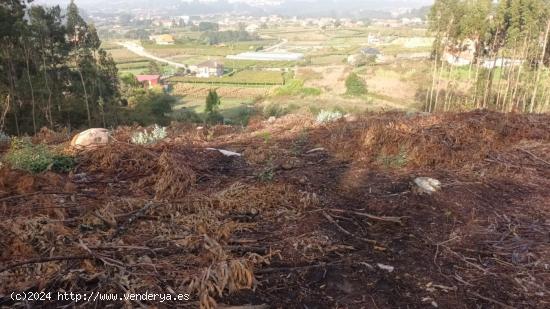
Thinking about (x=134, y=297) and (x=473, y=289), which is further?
(x=473, y=289)

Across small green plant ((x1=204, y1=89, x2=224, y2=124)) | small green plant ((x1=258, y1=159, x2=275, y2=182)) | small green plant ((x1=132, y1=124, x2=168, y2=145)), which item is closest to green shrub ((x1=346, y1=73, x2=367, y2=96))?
small green plant ((x1=204, y1=89, x2=224, y2=124))

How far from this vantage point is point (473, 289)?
9.45 feet

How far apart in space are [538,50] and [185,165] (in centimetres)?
1894

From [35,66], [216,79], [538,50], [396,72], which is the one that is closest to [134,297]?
[35,66]

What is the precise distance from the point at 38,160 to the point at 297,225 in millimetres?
3708

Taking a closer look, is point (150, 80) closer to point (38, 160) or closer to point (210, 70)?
point (210, 70)

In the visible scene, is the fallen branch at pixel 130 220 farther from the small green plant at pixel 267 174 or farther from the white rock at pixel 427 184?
the white rock at pixel 427 184

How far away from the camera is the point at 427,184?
446 cm

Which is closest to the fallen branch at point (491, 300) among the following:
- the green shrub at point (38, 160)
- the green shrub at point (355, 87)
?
the green shrub at point (38, 160)

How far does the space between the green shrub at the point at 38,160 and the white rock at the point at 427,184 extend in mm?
4417

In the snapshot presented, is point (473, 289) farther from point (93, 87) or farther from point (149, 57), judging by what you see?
point (149, 57)

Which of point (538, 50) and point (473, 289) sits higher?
point (538, 50)

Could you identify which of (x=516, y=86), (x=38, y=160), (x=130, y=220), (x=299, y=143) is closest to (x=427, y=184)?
(x=299, y=143)

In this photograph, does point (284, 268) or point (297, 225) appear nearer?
point (284, 268)
